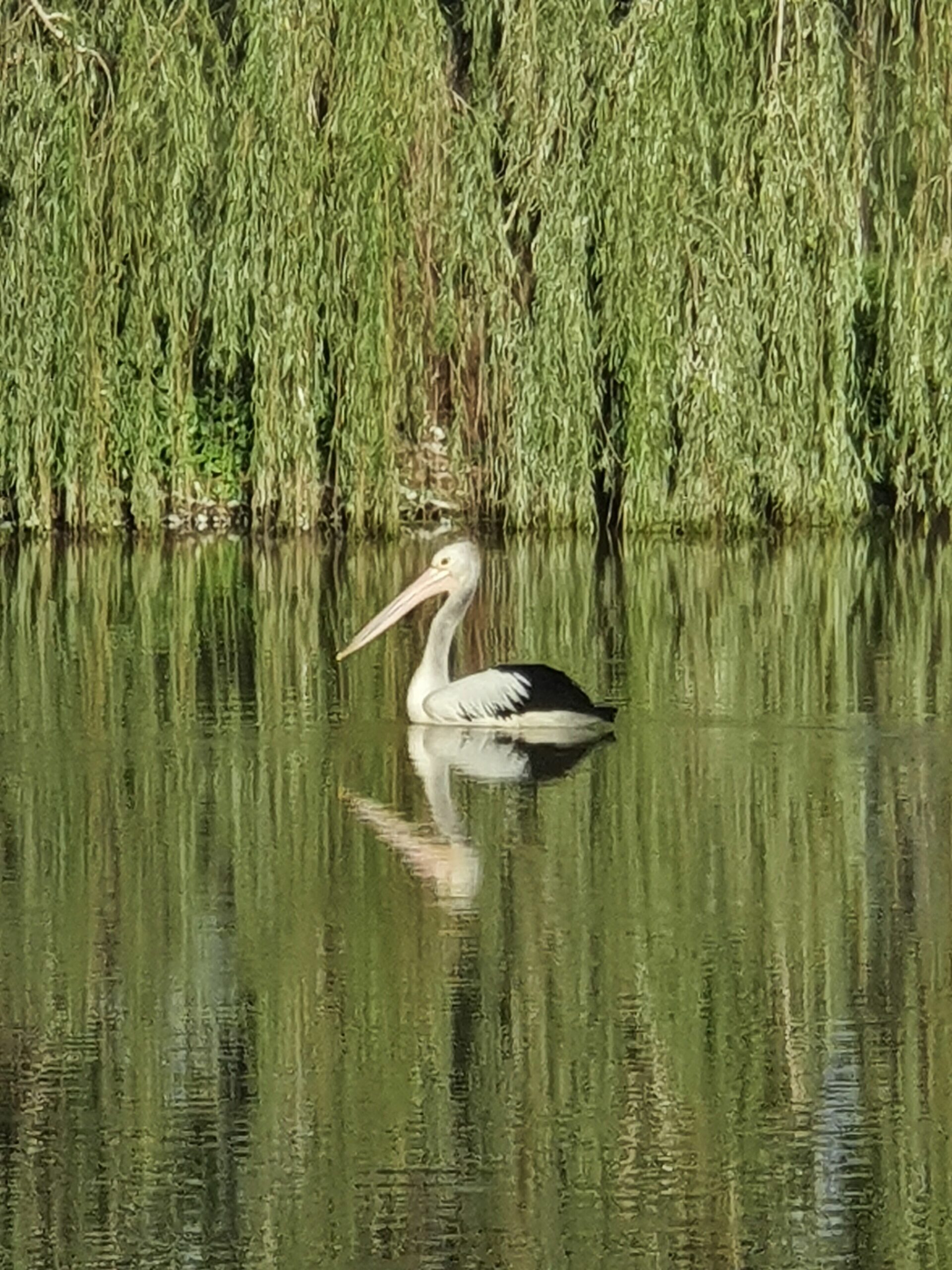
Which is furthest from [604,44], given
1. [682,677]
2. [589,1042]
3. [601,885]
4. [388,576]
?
[589,1042]

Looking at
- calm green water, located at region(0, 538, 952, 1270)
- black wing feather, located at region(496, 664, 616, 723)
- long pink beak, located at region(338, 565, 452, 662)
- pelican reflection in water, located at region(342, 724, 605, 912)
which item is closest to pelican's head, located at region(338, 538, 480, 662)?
long pink beak, located at region(338, 565, 452, 662)

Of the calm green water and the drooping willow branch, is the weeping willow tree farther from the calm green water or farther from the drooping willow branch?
the calm green water

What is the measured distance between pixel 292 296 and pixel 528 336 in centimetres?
150

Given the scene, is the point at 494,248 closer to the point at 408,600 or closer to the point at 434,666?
the point at 408,600

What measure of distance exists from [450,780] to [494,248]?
9.50 m

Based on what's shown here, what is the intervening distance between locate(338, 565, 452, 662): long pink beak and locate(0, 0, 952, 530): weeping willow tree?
21.0 ft

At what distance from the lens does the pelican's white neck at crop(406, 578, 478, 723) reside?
12.0m

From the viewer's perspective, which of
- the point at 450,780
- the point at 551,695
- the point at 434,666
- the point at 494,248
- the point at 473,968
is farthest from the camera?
the point at 494,248

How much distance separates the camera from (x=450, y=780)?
1063 cm

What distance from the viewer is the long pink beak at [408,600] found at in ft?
42.8

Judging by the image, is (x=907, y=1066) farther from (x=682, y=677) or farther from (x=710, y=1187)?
(x=682, y=677)

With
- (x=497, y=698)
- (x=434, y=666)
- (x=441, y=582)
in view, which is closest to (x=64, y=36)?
(x=441, y=582)

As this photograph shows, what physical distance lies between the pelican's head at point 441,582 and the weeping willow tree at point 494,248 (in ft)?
20.8

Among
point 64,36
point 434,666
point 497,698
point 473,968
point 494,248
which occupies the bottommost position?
point 473,968
